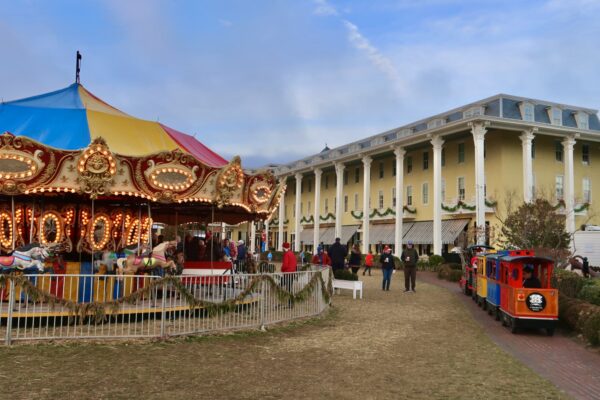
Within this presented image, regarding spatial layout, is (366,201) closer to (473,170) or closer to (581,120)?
(473,170)

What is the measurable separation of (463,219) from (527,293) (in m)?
26.7

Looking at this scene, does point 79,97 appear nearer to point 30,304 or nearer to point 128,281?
→ point 128,281

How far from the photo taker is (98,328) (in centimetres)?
1069

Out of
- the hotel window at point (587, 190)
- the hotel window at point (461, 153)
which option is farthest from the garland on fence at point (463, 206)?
the hotel window at point (587, 190)

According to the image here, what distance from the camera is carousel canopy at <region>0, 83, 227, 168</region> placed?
13.3 metres

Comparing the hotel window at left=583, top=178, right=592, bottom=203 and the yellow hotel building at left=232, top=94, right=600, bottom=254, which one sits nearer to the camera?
the yellow hotel building at left=232, top=94, right=600, bottom=254

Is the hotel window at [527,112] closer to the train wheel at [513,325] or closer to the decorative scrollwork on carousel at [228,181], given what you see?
the train wheel at [513,325]

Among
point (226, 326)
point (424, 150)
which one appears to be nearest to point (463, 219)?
point (424, 150)

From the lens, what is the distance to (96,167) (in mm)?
12242

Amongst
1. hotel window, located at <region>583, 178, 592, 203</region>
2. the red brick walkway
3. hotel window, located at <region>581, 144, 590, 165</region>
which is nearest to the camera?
the red brick walkway

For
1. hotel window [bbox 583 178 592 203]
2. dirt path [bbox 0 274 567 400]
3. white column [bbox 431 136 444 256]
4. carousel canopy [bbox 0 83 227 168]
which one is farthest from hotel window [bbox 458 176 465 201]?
dirt path [bbox 0 274 567 400]

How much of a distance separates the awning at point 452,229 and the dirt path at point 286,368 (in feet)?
84.7

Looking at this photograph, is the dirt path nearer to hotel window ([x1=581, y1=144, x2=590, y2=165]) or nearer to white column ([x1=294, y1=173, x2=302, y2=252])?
hotel window ([x1=581, y1=144, x2=590, y2=165])

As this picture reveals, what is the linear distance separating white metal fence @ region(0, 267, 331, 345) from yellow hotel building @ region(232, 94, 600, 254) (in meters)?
21.4
